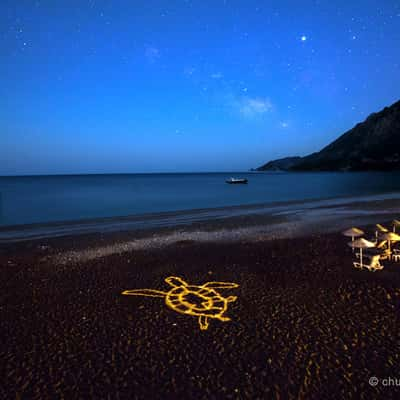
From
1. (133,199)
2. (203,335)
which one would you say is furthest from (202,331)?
(133,199)

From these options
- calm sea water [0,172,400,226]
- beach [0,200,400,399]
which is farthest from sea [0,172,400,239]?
beach [0,200,400,399]

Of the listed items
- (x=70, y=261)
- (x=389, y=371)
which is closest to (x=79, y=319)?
(x=70, y=261)

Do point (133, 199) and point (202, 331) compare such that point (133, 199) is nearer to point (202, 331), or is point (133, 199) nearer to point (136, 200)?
point (136, 200)

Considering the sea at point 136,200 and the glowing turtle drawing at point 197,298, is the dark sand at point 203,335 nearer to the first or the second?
the glowing turtle drawing at point 197,298

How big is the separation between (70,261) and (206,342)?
965 centimetres

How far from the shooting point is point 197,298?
9.15 meters

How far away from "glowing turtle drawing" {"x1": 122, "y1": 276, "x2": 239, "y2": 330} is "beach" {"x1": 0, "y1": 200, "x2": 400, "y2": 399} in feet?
0.76

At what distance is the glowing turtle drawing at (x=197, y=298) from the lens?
8158 millimetres

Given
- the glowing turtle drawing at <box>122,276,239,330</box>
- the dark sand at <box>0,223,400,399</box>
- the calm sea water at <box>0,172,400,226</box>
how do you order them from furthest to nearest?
1. the calm sea water at <box>0,172,400,226</box>
2. the glowing turtle drawing at <box>122,276,239,330</box>
3. the dark sand at <box>0,223,400,399</box>

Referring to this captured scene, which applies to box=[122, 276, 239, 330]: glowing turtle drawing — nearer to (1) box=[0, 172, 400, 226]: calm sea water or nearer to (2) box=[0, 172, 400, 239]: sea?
(2) box=[0, 172, 400, 239]: sea

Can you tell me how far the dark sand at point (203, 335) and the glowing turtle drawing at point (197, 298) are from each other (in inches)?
10.5

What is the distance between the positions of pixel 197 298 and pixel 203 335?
2083 mm

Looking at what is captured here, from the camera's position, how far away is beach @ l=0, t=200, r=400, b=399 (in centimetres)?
548

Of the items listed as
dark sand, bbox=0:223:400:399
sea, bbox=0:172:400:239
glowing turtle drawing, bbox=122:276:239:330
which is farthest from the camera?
sea, bbox=0:172:400:239
